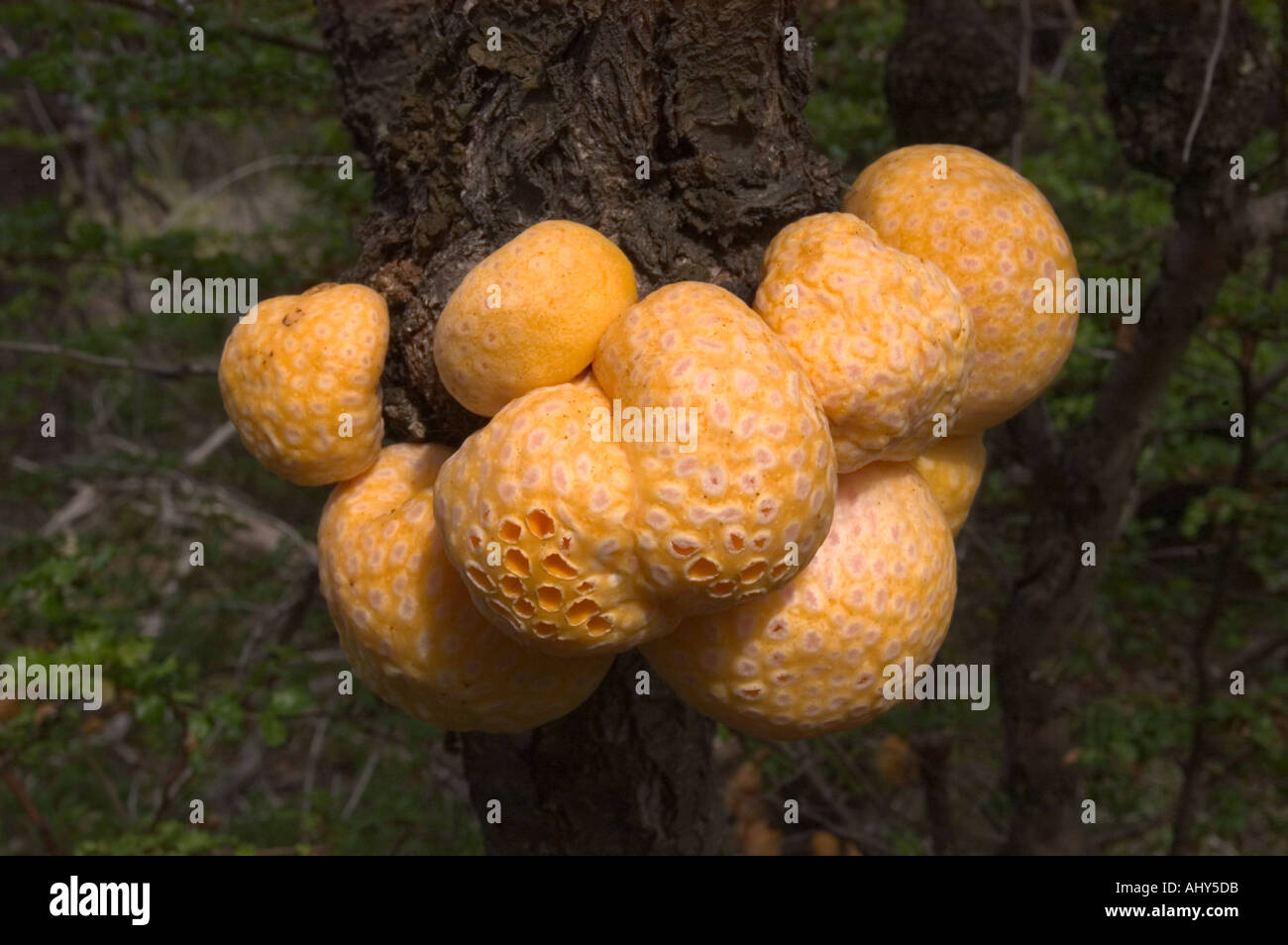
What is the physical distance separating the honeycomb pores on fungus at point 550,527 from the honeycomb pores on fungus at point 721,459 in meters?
0.04

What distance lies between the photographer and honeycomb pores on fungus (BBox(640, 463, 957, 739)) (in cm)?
150

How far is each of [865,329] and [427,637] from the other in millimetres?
801

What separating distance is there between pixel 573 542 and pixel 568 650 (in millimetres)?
180

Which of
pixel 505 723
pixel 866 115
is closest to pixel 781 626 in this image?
pixel 505 723

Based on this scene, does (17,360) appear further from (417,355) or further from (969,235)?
(969,235)

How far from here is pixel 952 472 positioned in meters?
1.79

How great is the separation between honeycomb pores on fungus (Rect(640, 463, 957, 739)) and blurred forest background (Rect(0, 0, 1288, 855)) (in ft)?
3.36

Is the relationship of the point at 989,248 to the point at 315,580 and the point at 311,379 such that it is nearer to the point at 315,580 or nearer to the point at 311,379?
→ the point at 311,379

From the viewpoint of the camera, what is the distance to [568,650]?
141 cm
